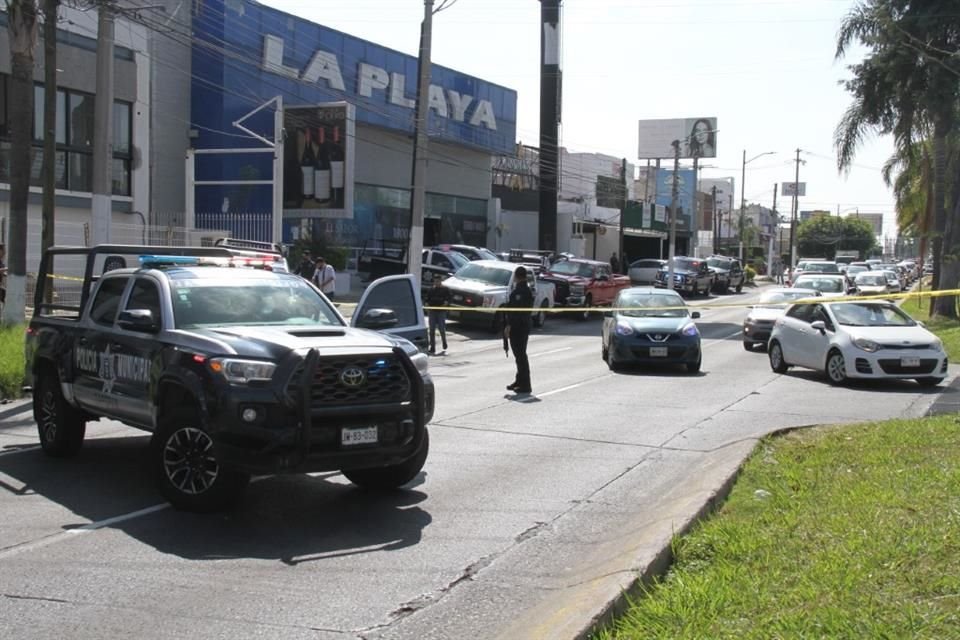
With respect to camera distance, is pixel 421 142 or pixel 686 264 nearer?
pixel 421 142

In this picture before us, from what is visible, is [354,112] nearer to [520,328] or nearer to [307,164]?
[307,164]

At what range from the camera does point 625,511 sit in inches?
326

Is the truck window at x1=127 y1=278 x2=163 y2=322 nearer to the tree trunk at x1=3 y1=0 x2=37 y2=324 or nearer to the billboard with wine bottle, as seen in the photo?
the tree trunk at x1=3 y1=0 x2=37 y2=324

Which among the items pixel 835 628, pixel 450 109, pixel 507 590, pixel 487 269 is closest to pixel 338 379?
pixel 507 590

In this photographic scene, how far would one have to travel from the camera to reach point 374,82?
44875 millimetres

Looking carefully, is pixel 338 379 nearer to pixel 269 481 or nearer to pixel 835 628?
pixel 269 481

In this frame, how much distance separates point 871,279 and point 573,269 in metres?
19.1

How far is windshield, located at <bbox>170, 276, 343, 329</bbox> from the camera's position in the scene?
28.0 ft

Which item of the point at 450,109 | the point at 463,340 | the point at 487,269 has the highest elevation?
the point at 450,109

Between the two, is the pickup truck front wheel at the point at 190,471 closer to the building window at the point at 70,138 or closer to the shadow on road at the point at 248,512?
the shadow on road at the point at 248,512

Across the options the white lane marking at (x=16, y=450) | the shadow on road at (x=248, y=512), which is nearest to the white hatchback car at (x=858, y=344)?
the shadow on road at (x=248, y=512)

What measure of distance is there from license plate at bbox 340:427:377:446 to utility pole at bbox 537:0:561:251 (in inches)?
2012

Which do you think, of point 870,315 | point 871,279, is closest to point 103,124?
point 870,315

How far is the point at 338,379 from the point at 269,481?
2037 millimetres
